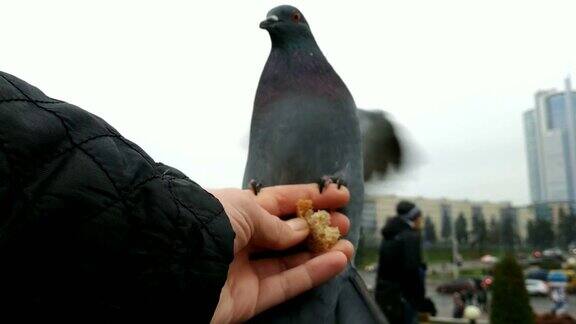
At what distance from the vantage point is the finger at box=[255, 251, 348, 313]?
5.57 ft

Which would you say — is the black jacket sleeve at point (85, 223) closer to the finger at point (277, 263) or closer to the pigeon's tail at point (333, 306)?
the finger at point (277, 263)

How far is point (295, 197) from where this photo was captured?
6.25ft

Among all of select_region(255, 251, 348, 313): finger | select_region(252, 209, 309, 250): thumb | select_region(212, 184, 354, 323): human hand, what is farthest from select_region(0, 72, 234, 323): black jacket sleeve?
select_region(255, 251, 348, 313): finger

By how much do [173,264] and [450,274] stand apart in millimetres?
44334

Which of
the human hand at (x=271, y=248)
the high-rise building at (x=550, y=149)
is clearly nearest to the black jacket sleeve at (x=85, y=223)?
the human hand at (x=271, y=248)

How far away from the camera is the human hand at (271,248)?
4.93ft

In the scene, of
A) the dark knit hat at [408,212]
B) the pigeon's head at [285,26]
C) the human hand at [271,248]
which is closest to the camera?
the human hand at [271,248]

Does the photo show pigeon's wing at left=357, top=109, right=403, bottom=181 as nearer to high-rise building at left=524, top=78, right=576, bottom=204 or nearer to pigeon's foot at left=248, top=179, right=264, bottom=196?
pigeon's foot at left=248, top=179, right=264, bottom=196

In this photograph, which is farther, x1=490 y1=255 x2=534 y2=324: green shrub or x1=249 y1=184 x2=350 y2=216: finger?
x1=490 y1=255 x2=534 y2=324: green shrub

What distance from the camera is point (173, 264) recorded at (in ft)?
3.50

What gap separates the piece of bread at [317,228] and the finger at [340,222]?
0.24ft

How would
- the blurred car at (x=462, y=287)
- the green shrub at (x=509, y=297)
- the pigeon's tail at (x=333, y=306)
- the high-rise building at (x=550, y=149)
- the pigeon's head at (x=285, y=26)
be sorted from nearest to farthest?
the pigeon's tail at (x=333, y=306) → the pigeon's head at (x=285, y=26) → the green shrub at (x=509, y=297) → the blurred car at (x=462, y=287) → the high-rise building at (x=550, y=149)

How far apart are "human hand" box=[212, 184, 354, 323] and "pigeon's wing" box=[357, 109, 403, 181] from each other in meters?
0.97

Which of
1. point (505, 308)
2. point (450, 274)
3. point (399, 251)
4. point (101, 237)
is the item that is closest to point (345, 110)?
point (101, 237)
